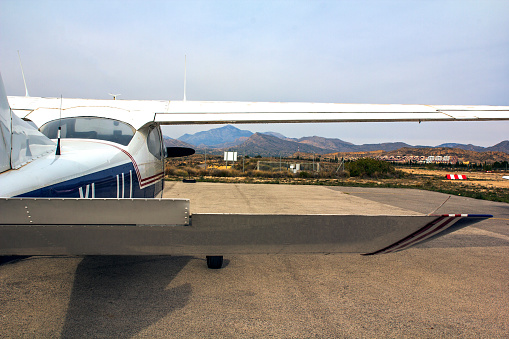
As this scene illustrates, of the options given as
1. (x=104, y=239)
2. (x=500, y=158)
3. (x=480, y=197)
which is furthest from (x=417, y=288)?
(x=500, y=158)

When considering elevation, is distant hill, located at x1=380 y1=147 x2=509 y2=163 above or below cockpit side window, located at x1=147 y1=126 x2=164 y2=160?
above

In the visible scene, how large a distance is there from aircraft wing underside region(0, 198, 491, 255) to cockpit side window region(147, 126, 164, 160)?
3.06 meters

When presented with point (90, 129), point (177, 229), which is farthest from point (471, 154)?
point (177, 229)

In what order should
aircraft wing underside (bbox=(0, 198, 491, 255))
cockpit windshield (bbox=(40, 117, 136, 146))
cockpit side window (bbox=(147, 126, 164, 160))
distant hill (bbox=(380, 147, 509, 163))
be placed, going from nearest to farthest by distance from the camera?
aircraft wing underside (bbox=(0, 198, 491, 255)) < cockpit windshield (bbox=(40, 117, 136, 146)) < cockpit side window (bbox=(147, 126, 164, 160)) < distant hill (bbox=(380, 147, 509, 163))

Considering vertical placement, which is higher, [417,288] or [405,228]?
[405,228]

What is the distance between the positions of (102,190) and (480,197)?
16.5 metres

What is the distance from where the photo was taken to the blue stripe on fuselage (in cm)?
293

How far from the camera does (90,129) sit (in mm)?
4453

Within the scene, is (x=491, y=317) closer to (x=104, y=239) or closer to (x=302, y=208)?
(x=104, y=239)

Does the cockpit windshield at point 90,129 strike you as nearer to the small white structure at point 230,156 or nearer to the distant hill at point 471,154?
the small white structure at point 230,156

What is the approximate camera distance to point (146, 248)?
244 cm

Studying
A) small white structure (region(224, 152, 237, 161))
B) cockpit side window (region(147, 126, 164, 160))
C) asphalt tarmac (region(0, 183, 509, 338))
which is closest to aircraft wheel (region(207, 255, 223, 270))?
asphalt tarmac (region(0, 183, 509, 338))

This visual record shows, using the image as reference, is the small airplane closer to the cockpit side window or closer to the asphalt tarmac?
the asphalt tarmac

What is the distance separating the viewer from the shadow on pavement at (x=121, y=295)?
292 cm
